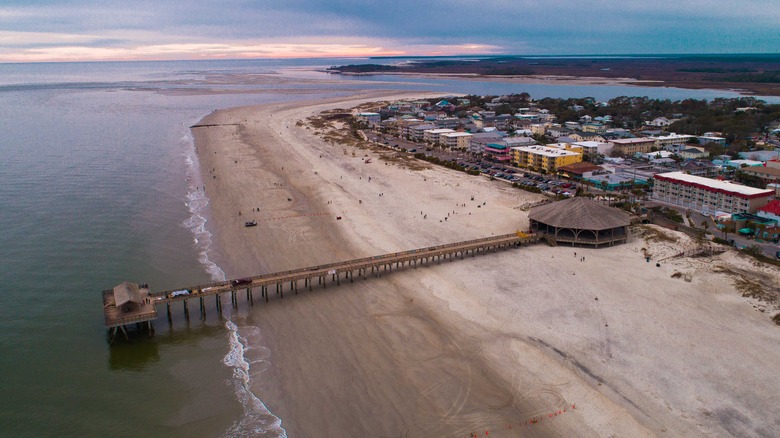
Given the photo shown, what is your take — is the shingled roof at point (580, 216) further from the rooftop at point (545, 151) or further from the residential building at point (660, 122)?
the residential building at point (660, 122)

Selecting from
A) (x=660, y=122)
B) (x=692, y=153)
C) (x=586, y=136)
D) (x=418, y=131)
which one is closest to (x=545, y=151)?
(x=586, y=136)

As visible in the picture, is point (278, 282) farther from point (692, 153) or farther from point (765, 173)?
point (692, 153)

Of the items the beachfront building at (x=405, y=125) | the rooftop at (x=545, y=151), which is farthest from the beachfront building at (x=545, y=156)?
the beachfront building at (x=405, y=125)

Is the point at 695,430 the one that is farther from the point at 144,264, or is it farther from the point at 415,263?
the point at 144,264

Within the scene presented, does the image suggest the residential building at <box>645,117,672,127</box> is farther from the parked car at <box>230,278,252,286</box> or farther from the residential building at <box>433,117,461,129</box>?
the parked car at <box>230,278,252,286</box>

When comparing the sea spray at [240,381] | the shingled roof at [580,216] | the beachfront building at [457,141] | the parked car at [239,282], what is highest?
the beachfront building at [457,141]

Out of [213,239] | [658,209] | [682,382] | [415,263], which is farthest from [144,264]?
[658,209]
